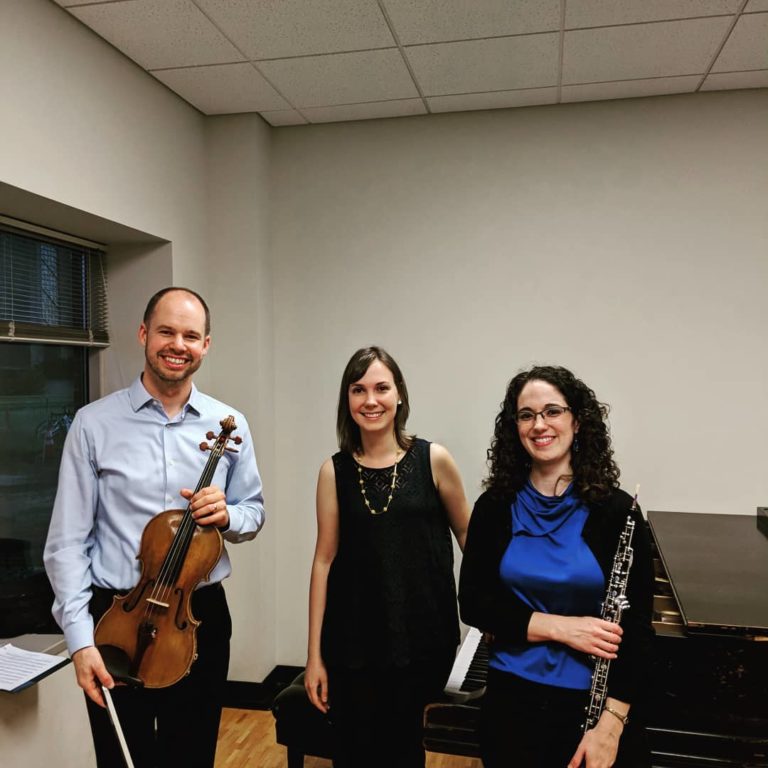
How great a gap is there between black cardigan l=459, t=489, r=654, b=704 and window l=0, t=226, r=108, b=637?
5.44ft

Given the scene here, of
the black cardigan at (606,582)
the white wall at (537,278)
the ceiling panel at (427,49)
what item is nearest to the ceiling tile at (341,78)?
the ceiling panel at (427,49)

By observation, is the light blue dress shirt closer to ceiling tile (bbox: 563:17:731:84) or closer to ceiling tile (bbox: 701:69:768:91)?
ceiling tile (bbox: 563:17:731:84)

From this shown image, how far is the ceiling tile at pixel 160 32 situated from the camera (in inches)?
87.7

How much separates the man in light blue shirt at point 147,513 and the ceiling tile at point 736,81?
2.25 metres

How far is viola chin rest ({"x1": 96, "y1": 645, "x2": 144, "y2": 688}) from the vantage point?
161 centimetres

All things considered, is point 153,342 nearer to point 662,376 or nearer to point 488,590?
point 488,590

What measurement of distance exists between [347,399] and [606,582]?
2.55 feet

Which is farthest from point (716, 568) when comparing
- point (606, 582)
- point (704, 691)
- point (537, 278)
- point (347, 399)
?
point (537, 278)

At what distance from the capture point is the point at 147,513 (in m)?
1.76

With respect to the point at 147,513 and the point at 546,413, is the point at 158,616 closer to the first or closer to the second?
the point at 147,513

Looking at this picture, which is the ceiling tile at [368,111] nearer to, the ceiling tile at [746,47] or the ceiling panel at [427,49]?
the ceiling panel at [427,49]

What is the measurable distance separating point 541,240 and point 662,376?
2.55ft

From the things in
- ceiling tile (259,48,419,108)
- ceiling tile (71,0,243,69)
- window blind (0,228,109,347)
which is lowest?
window blind (0,228,109,347)

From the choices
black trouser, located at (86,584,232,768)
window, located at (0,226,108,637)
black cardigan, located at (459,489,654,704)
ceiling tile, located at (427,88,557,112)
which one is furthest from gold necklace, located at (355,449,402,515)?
ceiling tile, located at (427,88,557,112)
